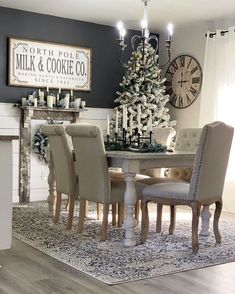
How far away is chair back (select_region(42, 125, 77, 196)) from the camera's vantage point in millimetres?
4621

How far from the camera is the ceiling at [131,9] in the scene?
5.68 m

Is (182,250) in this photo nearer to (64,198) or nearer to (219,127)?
(219,127)

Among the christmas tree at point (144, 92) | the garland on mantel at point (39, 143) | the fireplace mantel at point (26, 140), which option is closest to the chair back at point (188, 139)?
the christmas tree at point (144, 92)

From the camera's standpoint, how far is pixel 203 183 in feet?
12.8

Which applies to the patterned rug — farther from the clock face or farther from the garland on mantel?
the clock face

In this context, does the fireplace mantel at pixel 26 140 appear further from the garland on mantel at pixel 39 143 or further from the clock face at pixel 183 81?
the clock face at pixel 183 81

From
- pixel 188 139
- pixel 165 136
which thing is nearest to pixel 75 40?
pixel 165 136

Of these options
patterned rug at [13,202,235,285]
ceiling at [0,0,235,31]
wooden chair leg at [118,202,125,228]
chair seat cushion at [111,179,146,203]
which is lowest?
patterned rug at [13,202,235,285]

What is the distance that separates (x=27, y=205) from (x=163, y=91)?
8.06 ft

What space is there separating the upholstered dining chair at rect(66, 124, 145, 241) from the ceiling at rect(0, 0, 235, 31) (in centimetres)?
213

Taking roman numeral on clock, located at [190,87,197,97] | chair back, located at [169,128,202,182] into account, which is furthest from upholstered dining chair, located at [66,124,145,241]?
roman numeral on clock, located at [190,87,197,97]

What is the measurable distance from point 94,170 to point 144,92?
2752 mm

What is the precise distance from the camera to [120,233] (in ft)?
14.9

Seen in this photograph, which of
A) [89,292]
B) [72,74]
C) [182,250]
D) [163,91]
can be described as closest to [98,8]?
[72,74]
